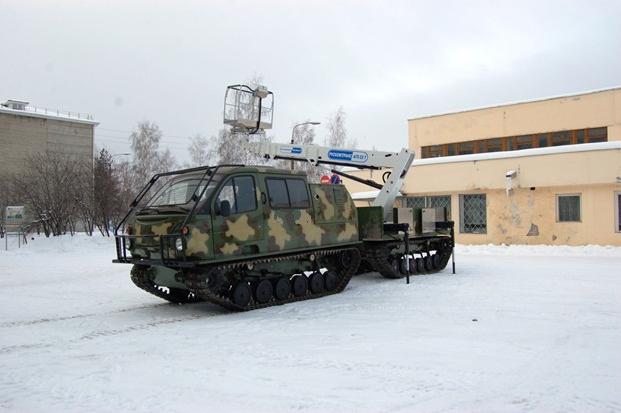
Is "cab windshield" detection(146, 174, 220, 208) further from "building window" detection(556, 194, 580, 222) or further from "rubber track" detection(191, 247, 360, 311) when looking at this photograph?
"building window" detection(556, 194, 580, 222)

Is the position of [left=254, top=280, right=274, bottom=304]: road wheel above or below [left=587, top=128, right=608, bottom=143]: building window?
below

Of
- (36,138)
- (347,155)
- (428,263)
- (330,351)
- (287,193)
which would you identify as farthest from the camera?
(36,138)

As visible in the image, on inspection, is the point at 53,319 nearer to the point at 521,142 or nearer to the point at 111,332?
the point at 111,332

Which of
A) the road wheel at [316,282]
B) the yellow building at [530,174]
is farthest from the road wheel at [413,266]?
the yellow building at [530,174]

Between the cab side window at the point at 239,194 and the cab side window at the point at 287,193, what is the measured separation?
44cm

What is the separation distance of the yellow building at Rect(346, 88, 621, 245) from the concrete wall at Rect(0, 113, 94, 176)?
3945 centimetres

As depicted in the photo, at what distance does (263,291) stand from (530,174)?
17017 millimetres

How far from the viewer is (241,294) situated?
33.2ft

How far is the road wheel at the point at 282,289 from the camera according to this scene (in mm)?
10844

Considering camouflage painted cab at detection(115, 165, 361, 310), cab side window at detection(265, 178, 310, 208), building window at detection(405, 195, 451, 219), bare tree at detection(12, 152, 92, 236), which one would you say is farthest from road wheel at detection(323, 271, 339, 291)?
bare tree at detection(12, 152, 92, 236)

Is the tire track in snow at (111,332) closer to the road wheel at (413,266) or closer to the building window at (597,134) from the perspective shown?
the road wheel at (413,266)

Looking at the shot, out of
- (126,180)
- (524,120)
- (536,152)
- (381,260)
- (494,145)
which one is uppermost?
(524,120)

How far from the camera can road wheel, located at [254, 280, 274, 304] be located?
1048 centimetres

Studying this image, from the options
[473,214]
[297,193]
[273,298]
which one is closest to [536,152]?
[473,214]
